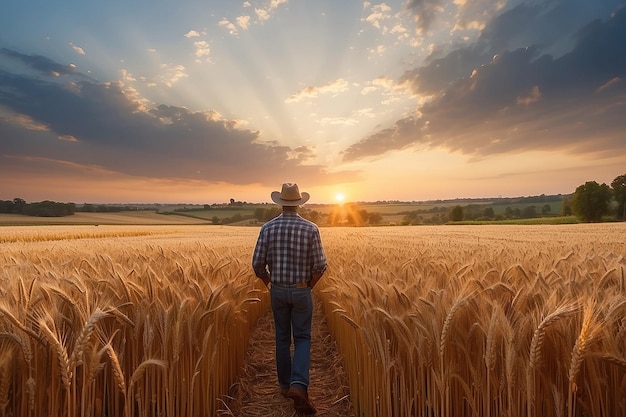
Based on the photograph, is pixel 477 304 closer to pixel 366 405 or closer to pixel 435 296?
pixel 435 296

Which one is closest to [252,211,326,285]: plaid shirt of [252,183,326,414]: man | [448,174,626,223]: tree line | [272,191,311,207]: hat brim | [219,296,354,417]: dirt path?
[252,183,326,414]: man

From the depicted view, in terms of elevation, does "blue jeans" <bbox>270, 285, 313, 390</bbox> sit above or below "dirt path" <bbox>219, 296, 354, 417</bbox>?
above

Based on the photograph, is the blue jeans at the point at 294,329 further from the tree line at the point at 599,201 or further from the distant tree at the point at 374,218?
the tree line at the point at 599,201

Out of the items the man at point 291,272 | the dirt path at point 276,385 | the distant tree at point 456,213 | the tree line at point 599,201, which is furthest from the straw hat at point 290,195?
the distant tree at point 456,213

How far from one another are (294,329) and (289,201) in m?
1.37

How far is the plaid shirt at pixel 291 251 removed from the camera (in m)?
4.08

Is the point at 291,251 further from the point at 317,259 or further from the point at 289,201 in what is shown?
the point at 289,201

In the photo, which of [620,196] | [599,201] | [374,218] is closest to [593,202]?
[599,201]

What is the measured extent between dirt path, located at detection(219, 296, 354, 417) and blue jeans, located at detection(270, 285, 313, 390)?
0.32 m

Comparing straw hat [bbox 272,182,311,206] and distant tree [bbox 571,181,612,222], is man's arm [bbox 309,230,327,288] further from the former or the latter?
distant tree [bbox 571,181,612,222]

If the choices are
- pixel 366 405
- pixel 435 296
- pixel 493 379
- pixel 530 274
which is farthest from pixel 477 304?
pixel 530 274

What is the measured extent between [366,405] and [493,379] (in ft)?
4.24

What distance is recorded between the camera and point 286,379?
167 inches

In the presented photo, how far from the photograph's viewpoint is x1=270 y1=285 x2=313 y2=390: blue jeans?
13.1 feet
